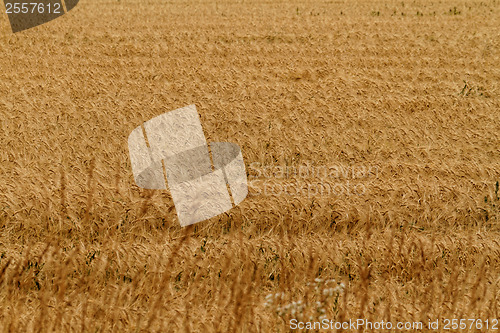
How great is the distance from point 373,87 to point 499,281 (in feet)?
24.1

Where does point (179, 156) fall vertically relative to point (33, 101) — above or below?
below

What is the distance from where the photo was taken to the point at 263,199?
5.75 m

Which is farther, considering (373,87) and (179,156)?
(373,87)

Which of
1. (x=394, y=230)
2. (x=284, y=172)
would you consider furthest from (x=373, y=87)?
(x=394, y=230)

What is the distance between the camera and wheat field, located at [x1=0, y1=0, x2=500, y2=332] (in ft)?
13.6

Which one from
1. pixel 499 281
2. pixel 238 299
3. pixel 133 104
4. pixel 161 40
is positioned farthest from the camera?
pixel 161 40

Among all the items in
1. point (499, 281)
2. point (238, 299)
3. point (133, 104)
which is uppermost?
point (133, 104)

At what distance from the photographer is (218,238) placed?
17.5 ft

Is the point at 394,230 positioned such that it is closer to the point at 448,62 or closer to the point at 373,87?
the point at 373,87

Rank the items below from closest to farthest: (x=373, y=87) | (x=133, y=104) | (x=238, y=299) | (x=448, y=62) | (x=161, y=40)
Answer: (x=238, y=299) → (x=133, y=104) → (x=373, y=87) → (x=448, y=62) → (x=161, y=40)

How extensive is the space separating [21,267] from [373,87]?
8.62 m

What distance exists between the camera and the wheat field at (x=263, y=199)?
4141 mm

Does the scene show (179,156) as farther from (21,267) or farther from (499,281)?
(499,281)

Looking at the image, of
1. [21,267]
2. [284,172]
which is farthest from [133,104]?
[21,267]
